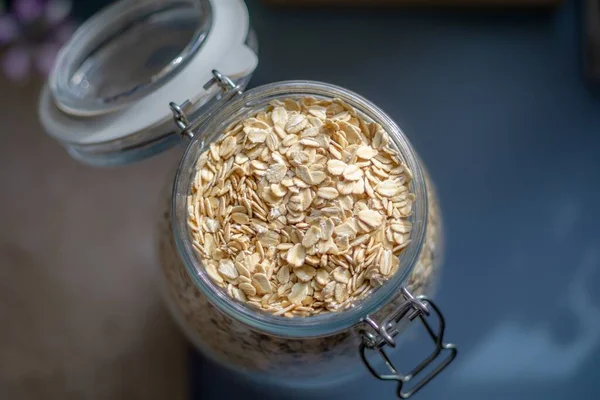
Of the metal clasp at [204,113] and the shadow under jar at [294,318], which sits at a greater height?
the metal clasp at [204,113]

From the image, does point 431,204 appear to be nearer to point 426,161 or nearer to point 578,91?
point 426,161

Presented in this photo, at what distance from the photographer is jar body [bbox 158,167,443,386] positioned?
1.44 ft

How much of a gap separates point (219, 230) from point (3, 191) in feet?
1.21

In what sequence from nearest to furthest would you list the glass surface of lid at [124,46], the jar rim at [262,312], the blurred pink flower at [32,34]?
the jar rim at [262,312] → the glass surface of lid at [124,46] → the blurred pink flower at [32,34]

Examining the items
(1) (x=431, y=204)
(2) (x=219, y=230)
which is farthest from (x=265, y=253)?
(1) (x=431, y=204)

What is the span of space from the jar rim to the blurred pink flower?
1.11ft

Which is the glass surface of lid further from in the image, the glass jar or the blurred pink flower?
the blurred pink flower

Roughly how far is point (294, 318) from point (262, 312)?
0.02 m

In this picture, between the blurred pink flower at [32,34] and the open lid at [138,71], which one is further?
the blurred pink flower at [32,34]

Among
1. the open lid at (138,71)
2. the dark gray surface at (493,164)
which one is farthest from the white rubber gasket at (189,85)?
the dark gray surface at (493,164)

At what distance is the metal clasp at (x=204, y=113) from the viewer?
44cm

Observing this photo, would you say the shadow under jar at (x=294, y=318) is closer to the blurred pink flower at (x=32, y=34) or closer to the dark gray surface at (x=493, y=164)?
the dark gray surface at (x=493, y=164)

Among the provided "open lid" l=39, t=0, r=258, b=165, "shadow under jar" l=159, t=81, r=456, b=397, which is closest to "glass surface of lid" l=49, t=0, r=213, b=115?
"open lid" l=39, t=0, r=258, b=165

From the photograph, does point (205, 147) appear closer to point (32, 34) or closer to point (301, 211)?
point (301, 211)
